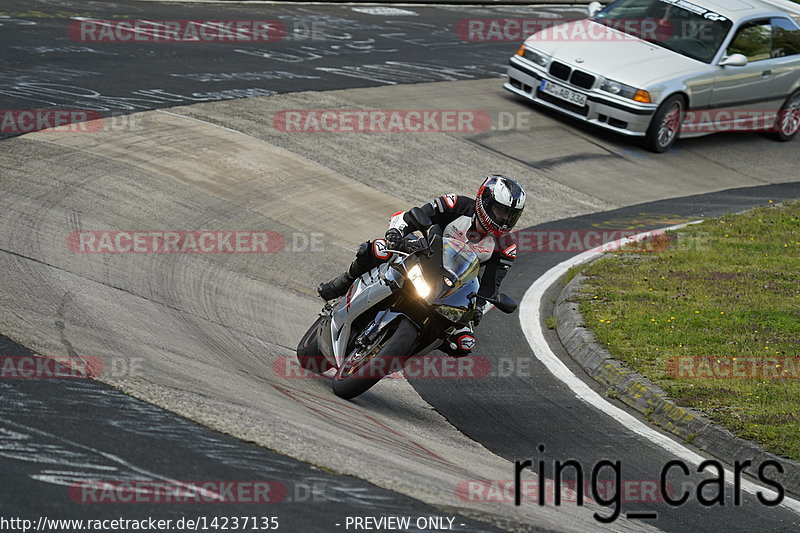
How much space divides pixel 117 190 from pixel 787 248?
7.85 m

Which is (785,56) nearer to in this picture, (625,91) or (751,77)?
(751,77)

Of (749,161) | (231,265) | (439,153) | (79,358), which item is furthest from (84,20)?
(79,358)

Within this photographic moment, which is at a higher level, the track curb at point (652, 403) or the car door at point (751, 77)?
the car door at point (751, 77)

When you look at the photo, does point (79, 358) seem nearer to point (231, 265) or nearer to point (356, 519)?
point (356, 519)

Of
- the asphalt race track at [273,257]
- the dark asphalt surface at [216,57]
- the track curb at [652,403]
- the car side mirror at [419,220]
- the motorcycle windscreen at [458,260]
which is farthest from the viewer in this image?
the dark asphalt surface at [216,57]

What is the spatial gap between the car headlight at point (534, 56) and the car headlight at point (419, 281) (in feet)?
33.0

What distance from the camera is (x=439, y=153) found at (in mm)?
14781

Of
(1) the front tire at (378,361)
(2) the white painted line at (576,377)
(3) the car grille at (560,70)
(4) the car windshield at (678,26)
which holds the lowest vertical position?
(2) the white painted line at (576,377)

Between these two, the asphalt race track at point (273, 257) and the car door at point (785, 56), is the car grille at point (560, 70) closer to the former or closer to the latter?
the asphalt race track at point (273, 257)

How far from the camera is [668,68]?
1591 cm

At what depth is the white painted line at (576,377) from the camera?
724 cm

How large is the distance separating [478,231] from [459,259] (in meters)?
0.34

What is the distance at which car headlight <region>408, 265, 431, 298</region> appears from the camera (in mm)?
6980

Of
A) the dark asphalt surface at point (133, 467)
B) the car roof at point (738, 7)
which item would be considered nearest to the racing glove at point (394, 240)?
the dark asphalt surface at point (133, 467)
